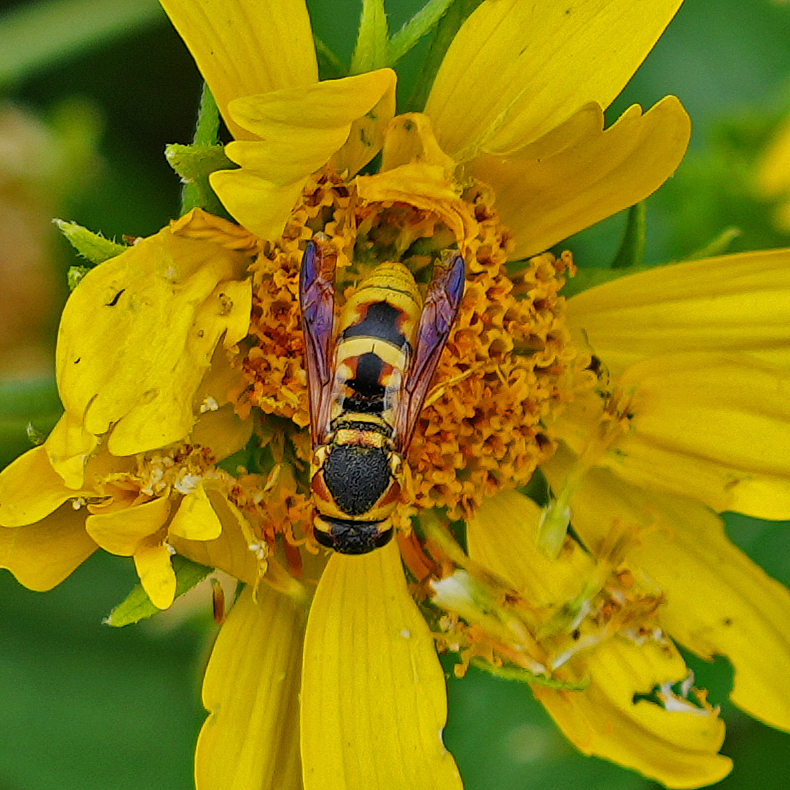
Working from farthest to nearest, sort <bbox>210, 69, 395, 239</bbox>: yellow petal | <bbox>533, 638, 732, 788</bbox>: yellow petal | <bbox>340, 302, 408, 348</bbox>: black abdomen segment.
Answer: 1. <bbox>533, 638, 732, 788</bbox>: yellow petal
2. <bbox>340, 302, 408, 348</bbox>: black abdomen segment
3. <bbox>210, 69, 395, 239</bbox>: yellow petal

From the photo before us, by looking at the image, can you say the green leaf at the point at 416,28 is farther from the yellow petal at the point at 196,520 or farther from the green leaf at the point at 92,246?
the yellow petal at the point at 196,520

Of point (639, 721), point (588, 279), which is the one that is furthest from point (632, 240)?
point (639, 721)

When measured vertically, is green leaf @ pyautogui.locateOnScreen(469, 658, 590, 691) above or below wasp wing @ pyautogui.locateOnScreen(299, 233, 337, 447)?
below

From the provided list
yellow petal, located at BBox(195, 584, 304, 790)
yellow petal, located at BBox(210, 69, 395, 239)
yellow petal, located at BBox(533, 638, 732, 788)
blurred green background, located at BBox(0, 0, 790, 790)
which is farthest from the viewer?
blurred green background, located at BBox(0, 0, 790, 790)

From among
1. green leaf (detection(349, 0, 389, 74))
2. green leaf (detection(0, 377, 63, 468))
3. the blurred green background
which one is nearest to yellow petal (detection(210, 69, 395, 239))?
green leaf (detection(349, 0, 389, 74))

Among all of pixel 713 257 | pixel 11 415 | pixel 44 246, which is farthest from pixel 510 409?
pixel 44 246

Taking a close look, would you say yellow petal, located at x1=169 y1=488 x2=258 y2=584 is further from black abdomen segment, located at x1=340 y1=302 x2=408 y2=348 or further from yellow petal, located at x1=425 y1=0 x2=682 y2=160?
yellow petal, located at x1=425 y1=0 x2=682 y2=160

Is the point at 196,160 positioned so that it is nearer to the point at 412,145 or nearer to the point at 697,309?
the point at 412,145

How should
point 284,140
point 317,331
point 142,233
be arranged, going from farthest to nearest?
point 142,233
point 317,331
point 284,140
